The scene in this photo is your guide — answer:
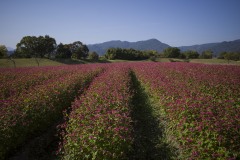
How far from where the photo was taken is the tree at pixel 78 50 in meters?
75.6

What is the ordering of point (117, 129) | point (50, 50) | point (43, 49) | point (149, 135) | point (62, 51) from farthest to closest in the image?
point (62, 51), point (50, 50), point (43, 49), point (149, 135), point (117, 129)

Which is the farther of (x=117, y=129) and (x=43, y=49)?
(x=43, y=49)

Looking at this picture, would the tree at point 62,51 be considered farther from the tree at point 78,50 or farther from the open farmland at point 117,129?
the open farmland at point 117,129

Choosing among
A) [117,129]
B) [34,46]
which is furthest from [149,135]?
[34,46]

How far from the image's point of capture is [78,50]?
76.2 m

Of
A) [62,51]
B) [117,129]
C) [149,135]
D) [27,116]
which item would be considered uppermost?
[62,51]

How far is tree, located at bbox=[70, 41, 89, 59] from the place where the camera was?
7562cm

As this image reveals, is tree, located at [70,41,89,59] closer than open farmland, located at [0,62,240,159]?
No

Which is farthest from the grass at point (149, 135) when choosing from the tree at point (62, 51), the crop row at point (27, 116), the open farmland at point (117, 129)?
the tree at point (62, 51)

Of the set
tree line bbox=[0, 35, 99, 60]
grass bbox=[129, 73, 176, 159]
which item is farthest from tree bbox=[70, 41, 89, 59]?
grass bbox=[129, 73, 176, 159]

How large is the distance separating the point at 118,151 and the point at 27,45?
247ft

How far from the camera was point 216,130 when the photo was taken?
455cm

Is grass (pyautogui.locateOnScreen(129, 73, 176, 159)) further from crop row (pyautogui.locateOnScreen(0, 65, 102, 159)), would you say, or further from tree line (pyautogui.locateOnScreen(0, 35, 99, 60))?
tree line (pyautogui.locateOnScreen(0, 35, 99, 60))

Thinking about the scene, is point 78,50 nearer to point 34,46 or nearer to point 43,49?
point 43,49
